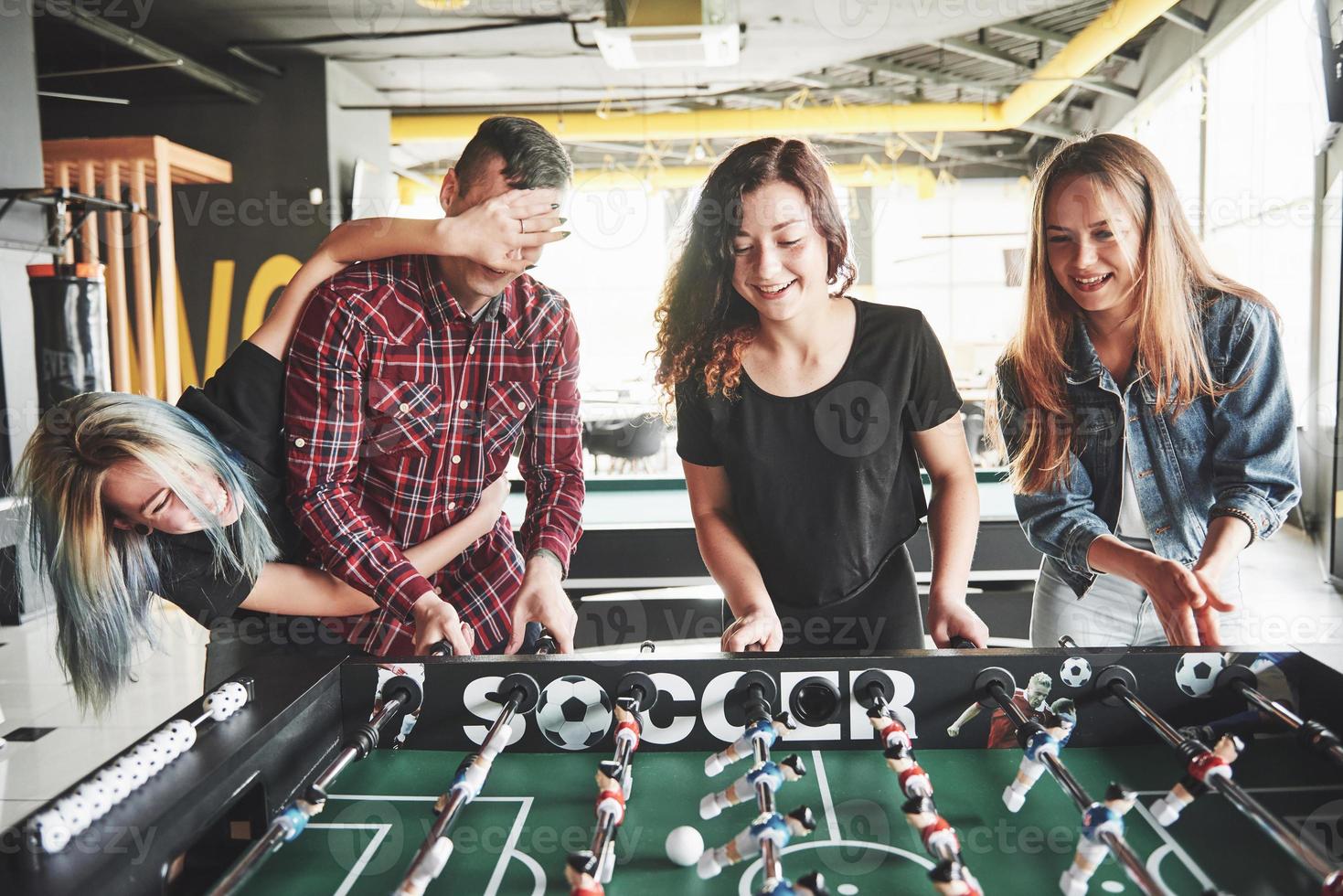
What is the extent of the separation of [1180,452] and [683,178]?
31.1 ft

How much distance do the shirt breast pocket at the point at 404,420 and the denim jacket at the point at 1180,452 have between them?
1.14 metres

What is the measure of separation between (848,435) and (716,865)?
99cm

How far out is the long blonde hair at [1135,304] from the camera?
1.69m

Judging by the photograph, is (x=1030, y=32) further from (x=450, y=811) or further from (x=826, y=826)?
(x=450, y=811)

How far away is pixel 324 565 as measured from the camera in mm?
1732

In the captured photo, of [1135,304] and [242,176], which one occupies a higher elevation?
[242,176]

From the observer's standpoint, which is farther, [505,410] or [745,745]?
[505,410]

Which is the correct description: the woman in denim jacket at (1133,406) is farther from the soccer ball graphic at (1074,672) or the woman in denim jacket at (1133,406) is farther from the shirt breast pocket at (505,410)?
the shirt breast pocket at (505,410)

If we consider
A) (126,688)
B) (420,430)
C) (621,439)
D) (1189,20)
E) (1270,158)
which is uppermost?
(1189,20)

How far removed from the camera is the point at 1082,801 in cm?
100

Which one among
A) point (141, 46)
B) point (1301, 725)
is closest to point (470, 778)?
point (1301, 725)

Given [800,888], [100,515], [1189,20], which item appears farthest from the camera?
[1189,20]

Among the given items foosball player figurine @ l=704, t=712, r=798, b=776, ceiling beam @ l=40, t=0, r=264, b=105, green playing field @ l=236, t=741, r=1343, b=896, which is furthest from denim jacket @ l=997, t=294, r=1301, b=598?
ceiling beam @ l=40, t=0, r=264, b=105

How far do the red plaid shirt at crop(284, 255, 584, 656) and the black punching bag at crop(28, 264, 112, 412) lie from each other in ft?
13.3
